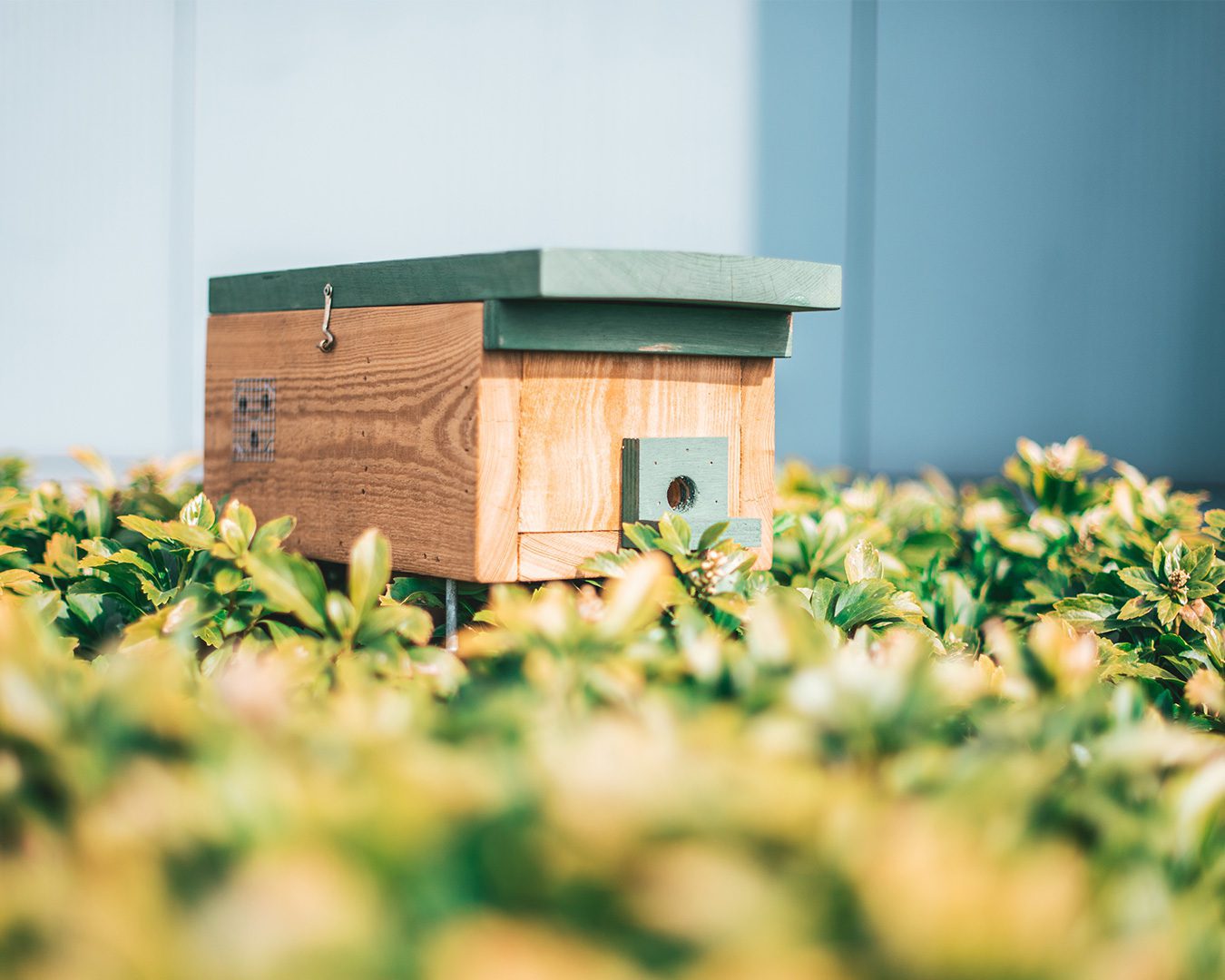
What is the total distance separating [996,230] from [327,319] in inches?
113

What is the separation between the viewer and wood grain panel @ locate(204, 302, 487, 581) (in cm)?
131

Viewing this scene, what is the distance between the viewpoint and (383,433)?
144 centimetres

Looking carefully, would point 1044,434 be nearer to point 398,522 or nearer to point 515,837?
point 398,522

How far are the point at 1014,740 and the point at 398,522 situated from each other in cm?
84

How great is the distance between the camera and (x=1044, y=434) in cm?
380

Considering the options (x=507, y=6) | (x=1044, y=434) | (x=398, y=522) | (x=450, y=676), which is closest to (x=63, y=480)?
(x=507, y=6)

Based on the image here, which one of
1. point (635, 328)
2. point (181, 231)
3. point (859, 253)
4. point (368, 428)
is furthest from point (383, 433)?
point (859, 253)

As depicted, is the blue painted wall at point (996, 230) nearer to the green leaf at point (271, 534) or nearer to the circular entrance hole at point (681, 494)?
the circular entrance hole at point (681, 494)

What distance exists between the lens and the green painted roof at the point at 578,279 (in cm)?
126

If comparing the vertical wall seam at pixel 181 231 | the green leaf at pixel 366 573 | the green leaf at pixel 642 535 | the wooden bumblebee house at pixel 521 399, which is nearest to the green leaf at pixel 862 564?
the wooden bumblebee house at pixel 521 399

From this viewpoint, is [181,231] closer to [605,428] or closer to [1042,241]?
[605,428]

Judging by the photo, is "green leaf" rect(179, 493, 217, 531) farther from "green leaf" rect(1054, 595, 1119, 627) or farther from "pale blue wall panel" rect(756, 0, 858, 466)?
"pale blue wall panel" rect(756, 0, 858, 466)

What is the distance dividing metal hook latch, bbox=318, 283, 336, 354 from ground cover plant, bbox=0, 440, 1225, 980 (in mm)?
355

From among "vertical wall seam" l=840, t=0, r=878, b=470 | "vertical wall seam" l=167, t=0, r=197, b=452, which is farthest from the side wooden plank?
"vertical wall seam" l=840, t=0, r=878, b=470
